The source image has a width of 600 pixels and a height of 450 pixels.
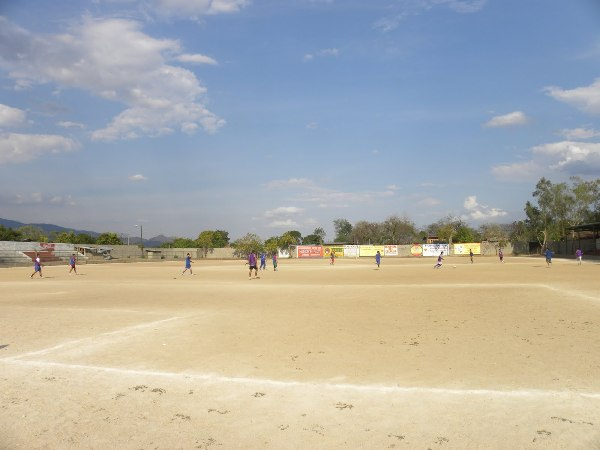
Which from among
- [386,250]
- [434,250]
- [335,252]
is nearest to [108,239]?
[335,252]

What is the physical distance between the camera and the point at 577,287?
19734 mm

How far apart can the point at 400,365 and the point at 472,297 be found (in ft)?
33.8

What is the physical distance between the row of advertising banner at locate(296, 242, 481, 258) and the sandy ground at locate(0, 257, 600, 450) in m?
66.6

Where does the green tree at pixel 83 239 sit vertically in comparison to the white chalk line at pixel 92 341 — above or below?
above

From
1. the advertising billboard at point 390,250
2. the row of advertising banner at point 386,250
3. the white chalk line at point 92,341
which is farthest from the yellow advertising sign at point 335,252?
the white chalk line at point 92,341

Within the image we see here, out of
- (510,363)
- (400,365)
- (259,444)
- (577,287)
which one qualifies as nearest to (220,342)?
(400,365)

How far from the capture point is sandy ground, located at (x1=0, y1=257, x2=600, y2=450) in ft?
16.3

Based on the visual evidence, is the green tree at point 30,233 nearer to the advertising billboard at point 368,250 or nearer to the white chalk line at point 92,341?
the advertising billboard at point 368,250

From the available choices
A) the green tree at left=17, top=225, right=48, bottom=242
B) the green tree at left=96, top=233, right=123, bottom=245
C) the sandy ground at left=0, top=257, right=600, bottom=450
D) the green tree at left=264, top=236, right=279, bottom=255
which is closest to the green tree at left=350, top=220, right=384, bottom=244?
the green tree at left=264, top=236, right=279, bottom=255

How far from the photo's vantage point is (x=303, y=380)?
6.81 metres

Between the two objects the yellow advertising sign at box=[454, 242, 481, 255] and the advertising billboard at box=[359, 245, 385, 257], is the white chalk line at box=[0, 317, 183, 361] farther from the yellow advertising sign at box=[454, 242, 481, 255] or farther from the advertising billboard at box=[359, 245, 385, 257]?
the yellow advertising sign at box=[454, 242, 481, 255]

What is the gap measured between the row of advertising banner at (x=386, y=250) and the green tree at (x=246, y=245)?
8.91 m

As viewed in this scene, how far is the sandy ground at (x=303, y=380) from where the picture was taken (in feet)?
16.3

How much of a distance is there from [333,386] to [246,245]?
80.4 metres
